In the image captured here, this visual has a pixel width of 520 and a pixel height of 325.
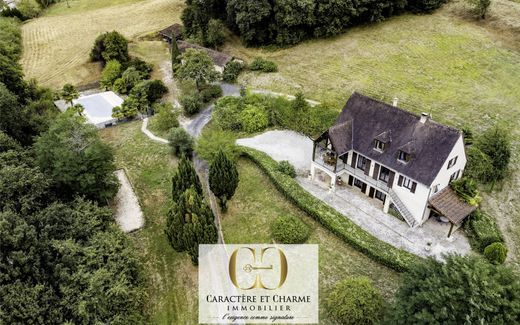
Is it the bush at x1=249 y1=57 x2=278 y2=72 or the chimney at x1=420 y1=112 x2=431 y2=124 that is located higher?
the chimney at x1=420 y1=112 x2=431 y2=124

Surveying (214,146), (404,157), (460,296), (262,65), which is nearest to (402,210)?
(404,157)

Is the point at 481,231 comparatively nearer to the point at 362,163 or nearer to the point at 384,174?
the point at 384,174

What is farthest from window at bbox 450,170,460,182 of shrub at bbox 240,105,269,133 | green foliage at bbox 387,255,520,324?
shrub at bbox 240,105,269,133

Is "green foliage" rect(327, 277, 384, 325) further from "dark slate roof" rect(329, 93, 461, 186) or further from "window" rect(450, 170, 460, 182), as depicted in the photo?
"window" rect(450, 170, 460, 182)

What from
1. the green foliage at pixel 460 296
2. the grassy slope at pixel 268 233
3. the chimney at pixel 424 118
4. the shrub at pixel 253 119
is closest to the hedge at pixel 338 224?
the grassy slope at pixel 268 233

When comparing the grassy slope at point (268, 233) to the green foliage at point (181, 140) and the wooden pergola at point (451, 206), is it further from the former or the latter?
the wooden pergola at point (451, 206)

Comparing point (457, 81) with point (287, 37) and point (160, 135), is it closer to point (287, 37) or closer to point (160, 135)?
point (287, 37)
